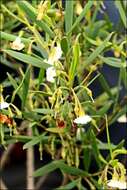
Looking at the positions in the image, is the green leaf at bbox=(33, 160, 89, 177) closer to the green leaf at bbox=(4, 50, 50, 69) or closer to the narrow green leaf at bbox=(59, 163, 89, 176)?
the narrow green leaf at bbox=(59, 163, 89, 176)

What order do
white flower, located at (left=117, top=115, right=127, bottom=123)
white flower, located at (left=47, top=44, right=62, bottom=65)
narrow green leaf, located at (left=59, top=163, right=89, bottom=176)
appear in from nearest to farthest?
white flower, located at (left=47, top=44, right=62, bottom=65) → narrow green leaf, located at (left=59, top=163, right=89, bottom=176) → white flower, located at (left=117, top=115, right=127, bottom=123)

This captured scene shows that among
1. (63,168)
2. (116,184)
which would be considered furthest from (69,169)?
(116,184)

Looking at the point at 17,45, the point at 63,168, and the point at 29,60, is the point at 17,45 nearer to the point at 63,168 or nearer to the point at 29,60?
the point at 29,60

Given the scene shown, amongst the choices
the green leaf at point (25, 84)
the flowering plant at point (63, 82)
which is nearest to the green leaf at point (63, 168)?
the flowering plant at point (63, 82)

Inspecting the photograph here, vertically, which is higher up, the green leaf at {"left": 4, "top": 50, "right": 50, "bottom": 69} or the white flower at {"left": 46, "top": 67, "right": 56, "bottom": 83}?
the green leaf at {"left": 4, "top": 50, "right": 50, "bottom": 69}

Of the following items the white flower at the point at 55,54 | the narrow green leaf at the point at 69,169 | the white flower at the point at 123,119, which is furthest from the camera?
the white flower at the point at 123,119

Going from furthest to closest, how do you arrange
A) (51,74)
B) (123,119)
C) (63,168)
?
(123,119)
(63,168)
(51,74)

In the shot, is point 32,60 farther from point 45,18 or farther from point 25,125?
point 25,125

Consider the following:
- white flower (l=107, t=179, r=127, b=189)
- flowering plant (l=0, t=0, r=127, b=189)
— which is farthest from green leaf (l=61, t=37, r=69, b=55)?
white flower (l=107, t=179, r=127, b=189)

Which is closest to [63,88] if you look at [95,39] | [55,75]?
[55,75]

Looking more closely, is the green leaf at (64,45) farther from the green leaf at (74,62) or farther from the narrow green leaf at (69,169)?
the narrow green leaf at (69,169)

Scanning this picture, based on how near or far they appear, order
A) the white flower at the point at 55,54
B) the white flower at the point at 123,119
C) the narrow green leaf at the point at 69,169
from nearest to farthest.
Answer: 1. the white flower at the point at 55,54
2. the narrow green leaf at the point at 69,169
3. the white flower at the point at 123,119
